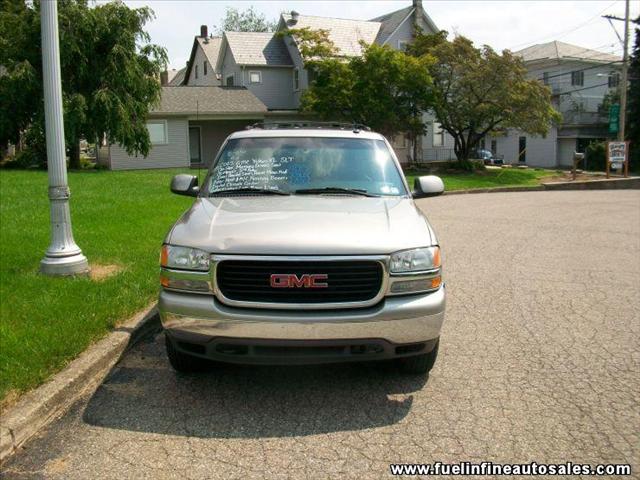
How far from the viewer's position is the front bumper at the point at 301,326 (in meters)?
3.66

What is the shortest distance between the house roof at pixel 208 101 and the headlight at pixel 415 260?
27927mm

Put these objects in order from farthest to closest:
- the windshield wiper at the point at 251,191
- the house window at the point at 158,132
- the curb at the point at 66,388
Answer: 1. the house window at the point at 158,132
2. the windshield wiper at the point at 251,191
3. the curb at the point at 66,388

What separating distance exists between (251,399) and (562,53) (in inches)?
1972

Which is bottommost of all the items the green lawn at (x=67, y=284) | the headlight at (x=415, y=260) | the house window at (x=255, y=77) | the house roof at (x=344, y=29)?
the green lawn at (x=67, y=284)

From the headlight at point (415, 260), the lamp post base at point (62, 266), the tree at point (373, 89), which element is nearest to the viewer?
the headlight at point (415, 260)

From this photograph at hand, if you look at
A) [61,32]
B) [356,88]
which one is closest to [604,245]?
[356,88]

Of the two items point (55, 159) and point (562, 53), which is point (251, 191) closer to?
point (55, 159)

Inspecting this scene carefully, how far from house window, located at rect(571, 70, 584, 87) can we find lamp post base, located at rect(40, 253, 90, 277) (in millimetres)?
47900

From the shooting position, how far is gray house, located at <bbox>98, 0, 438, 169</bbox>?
3116 centimetres

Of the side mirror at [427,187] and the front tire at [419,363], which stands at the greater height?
the side mirror at [427,187]

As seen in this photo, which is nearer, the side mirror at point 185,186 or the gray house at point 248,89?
the side mirror at point 185,186

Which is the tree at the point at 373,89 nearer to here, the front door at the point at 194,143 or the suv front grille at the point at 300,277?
the front door at the point at 194,143

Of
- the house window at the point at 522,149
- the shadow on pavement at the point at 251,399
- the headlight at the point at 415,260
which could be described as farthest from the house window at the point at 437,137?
the headlight at the point at 415,260

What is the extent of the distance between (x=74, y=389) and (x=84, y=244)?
188 inches
